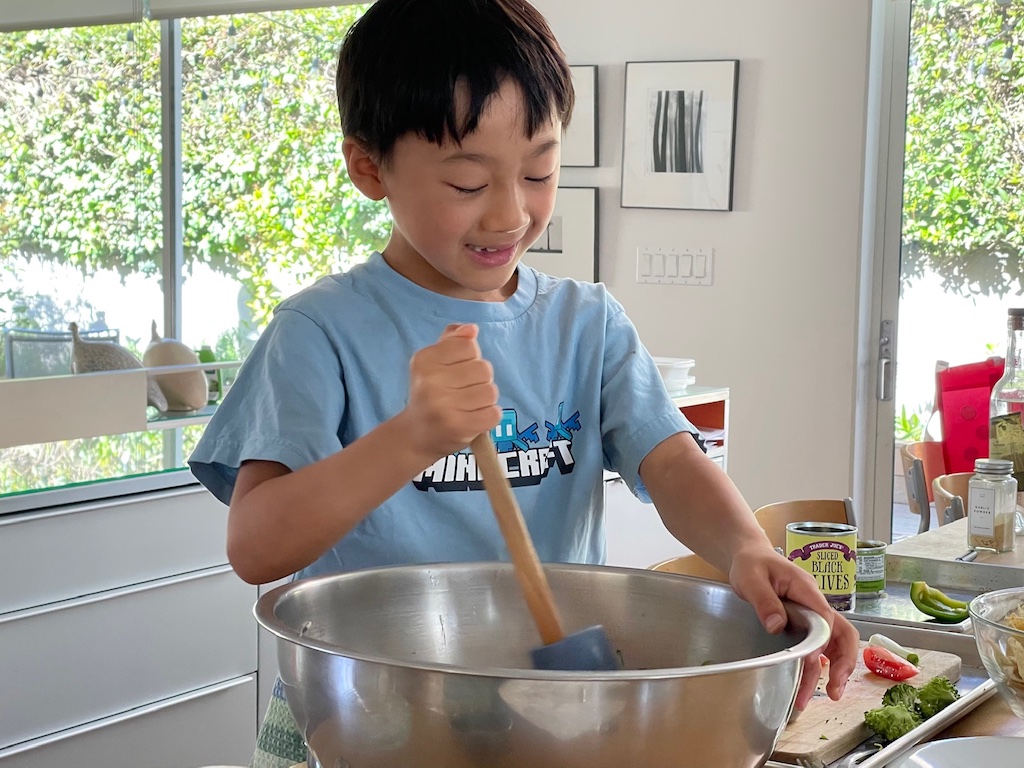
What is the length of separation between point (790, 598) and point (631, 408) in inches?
12.1

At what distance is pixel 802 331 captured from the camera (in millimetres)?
3463

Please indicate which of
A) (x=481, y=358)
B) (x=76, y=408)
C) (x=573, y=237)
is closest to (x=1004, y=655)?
(x=481, y=358)

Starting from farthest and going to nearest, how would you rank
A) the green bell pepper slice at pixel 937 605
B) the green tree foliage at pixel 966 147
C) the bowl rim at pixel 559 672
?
1. the green tree foliage at pixel 966 147
2. the green bell pepper slice at pixel 937 605
3. the bowl rim at pixel 559 672

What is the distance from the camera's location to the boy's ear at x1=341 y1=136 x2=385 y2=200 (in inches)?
37.7

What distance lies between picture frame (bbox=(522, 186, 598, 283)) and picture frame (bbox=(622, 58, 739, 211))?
0.13m

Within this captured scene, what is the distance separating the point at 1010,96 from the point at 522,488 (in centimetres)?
280

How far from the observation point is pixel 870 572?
145 cm

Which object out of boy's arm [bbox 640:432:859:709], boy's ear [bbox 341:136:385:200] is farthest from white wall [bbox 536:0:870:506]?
boy's ear [bbox 341:136:385:200]

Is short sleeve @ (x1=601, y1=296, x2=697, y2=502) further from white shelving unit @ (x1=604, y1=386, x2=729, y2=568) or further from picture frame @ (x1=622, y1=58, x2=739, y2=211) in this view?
picture frame @ (x1=622, y1=58, x2=739, y2=211)

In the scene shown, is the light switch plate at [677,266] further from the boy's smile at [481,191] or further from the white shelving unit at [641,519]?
the boy's smile at [481,191]

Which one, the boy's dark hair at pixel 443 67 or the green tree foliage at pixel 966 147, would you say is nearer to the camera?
the boy's dark hair at pixel 443 67

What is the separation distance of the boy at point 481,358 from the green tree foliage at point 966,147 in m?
2.55

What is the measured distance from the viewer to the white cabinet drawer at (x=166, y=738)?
1.92 meters

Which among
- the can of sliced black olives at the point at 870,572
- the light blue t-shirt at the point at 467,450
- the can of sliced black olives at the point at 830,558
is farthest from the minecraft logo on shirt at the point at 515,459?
the can of sliced black olives at the point at 870,572
